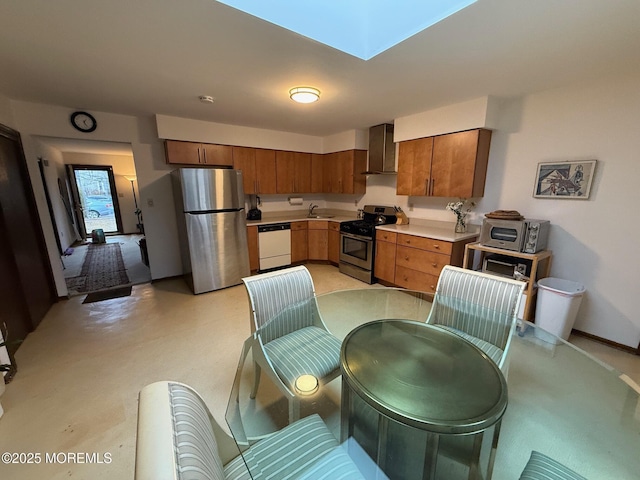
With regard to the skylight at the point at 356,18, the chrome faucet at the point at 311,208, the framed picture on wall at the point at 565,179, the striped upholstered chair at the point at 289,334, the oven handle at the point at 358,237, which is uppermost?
the skylight at the point at 356,18

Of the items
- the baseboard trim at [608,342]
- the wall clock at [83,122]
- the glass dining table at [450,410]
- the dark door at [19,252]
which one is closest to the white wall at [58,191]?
the dark door at [19,252]

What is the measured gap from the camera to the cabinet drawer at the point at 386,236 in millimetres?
3459

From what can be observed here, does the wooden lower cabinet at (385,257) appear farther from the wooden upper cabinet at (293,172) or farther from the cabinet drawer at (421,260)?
the wooden upper cabinet at (293,172)

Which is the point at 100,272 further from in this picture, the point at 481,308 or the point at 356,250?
the point at 481,308

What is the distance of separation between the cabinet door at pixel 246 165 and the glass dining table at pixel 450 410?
9.29 feet

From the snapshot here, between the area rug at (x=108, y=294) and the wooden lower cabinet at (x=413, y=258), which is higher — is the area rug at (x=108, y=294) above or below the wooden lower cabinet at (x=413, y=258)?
below

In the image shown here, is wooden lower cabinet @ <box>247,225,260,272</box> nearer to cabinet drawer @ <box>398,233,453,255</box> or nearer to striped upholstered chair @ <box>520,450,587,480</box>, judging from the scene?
cabinet drawer @ <box>398,233,453,255</box>

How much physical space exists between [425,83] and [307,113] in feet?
4.80

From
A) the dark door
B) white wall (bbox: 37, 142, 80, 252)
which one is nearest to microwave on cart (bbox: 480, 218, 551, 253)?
the dark door

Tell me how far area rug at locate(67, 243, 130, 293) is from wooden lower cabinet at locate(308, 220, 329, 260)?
2922 millimetres

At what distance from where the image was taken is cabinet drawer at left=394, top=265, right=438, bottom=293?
10.2ft

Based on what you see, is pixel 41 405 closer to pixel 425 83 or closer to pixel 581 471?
pixel 581 471

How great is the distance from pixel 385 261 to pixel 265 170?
7.91 feet

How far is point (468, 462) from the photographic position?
43.4 inches
